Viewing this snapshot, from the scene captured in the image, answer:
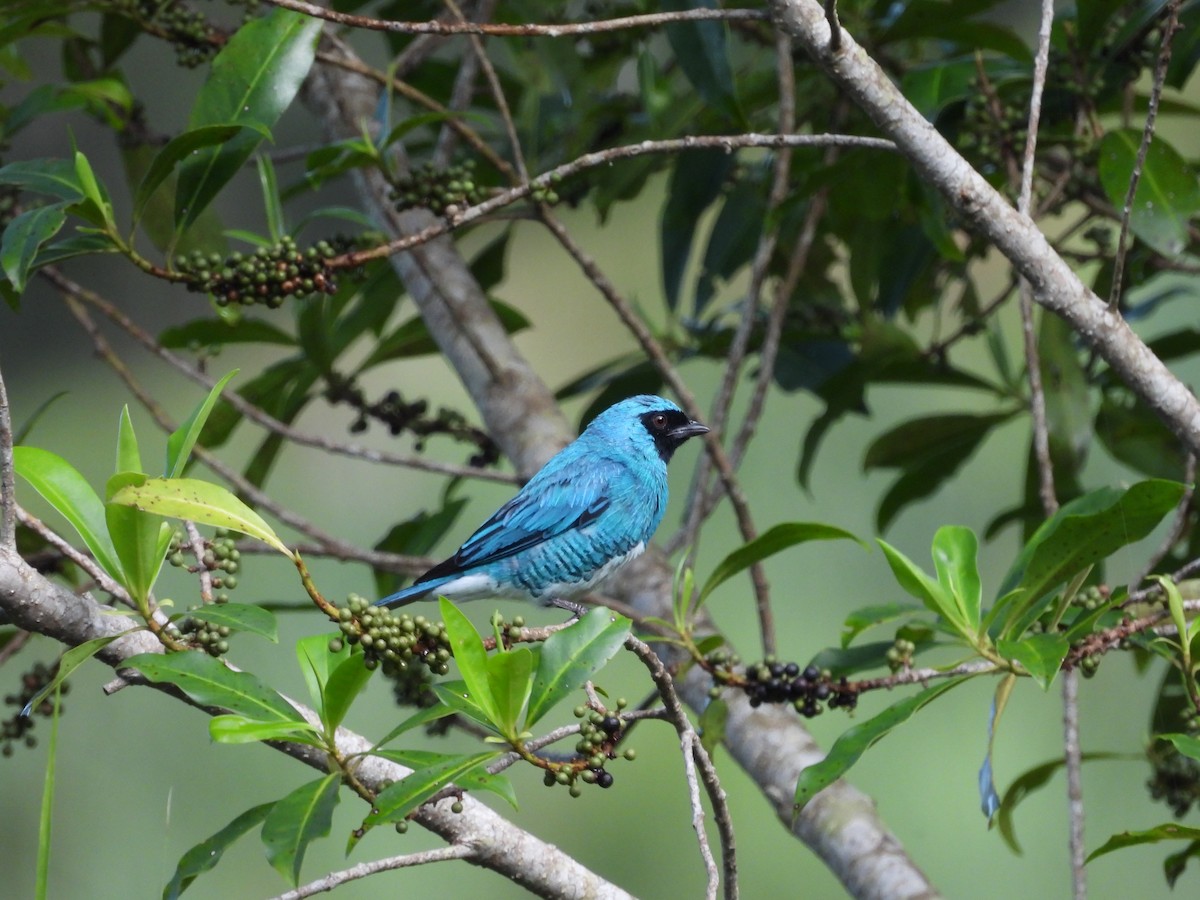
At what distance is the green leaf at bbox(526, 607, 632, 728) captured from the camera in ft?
4.60

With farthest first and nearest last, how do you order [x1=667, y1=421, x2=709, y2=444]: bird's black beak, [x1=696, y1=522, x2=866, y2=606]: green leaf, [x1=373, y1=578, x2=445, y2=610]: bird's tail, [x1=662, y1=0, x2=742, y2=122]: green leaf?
[x1=667, y1=421, x2=709, y2=444]: bird's black beak → [x1=662, y1=0, x2=742, y2=122]: green leaf → [x1=373, y1=578, x2=445, y2=610]: bird's tail → [x1=696, y1=522, x2=866, y2=606]: green leaf

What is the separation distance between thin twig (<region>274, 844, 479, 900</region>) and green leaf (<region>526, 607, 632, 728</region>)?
0.54ft

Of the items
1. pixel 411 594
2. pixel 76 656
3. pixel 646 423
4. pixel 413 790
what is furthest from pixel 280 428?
pixel 413 790

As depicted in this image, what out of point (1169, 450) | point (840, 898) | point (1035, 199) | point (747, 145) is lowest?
point (840, 898)

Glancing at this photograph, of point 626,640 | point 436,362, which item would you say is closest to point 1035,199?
point 626,640

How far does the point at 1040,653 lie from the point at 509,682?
704 mm

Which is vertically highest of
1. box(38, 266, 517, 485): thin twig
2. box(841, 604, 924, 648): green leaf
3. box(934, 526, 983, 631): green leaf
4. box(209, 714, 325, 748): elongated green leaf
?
box(38, 266, 517, 485): thin twig

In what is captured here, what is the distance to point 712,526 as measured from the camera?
501cm

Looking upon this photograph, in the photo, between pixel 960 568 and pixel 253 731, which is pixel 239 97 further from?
pixel 960 568

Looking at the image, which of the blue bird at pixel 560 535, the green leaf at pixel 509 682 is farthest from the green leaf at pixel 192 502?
the blue bird at pixel 560 535

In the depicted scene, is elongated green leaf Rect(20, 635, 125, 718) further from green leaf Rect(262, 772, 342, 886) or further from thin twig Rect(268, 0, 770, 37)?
thin twig Rect(268, 0, 770, 37)

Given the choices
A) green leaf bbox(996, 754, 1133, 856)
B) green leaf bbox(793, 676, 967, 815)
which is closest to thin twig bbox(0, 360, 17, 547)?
green leaf bbox(793, 676, 967, 815)

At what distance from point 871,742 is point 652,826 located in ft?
8.78

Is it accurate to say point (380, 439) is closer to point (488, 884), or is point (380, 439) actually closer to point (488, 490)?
point (488, 490)
